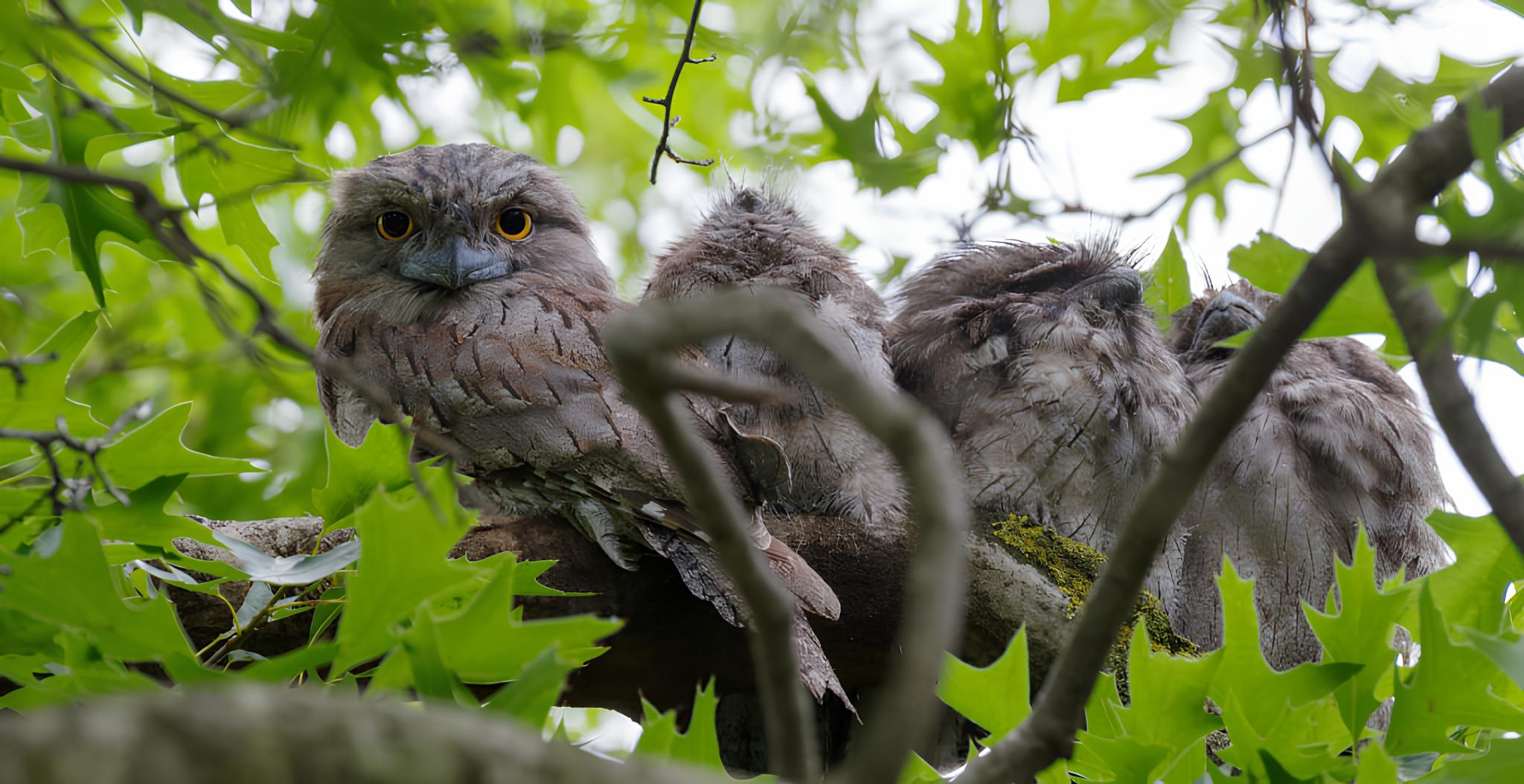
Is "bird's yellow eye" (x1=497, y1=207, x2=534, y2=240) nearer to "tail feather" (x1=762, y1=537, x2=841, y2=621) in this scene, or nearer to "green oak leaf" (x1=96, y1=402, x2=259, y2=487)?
"tail feather" (x1=762, y1=537, x2=841, y2=621)

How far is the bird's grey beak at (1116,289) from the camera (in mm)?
2621

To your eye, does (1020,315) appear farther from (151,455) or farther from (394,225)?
(151,455)

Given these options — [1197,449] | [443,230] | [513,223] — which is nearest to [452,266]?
[443,230]

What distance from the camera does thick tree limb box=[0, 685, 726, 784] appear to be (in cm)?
43

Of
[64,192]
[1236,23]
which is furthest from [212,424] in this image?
[1236,23]

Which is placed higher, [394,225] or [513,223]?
[513,223]

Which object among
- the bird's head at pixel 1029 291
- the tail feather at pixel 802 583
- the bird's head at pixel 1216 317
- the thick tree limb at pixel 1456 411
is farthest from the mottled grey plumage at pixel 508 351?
the bird's head at pixel 1216 317

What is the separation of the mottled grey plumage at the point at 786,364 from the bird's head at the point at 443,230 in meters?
0.34

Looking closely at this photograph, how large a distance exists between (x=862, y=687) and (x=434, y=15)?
5.29 ft

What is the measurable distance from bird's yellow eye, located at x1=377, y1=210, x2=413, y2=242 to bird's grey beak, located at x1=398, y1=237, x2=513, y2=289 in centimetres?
12

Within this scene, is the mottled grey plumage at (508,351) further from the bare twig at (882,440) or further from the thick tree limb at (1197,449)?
the bare twig at (882,440)

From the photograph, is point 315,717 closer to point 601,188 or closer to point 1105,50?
point 1105,50

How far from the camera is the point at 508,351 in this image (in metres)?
2.24

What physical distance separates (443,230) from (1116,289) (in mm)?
1711
